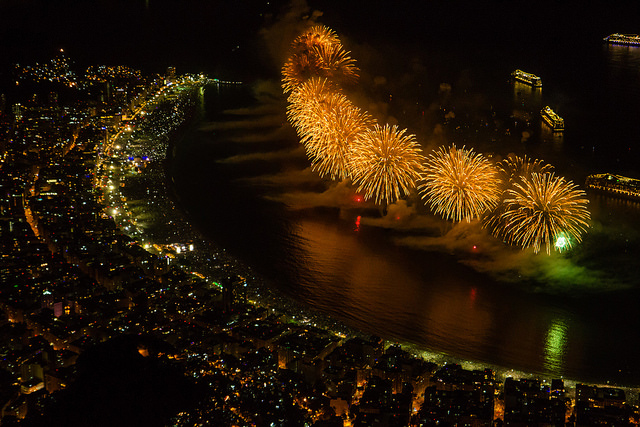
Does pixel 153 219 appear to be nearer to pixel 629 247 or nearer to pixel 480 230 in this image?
pixel 480 230

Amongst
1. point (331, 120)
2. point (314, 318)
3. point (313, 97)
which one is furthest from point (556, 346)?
point (313, 97)

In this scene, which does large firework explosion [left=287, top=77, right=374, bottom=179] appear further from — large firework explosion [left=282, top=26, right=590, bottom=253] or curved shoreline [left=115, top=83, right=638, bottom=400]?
curved shoreline [left=115, top=83, right=638, bottom=400]

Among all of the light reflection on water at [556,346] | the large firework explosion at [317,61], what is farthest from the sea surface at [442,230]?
the large firework explosion at [317,61]

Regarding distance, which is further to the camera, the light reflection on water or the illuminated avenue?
the light reflection on water

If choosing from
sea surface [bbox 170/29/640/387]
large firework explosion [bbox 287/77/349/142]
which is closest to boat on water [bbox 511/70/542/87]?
sea surface [bbox 170/29/640/387]

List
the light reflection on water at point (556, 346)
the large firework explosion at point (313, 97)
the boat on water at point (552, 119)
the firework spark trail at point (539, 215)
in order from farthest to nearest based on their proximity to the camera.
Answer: the boat on water at point (552, 119) → the large firework explosion at point (313, 97) → the firework spark trail at point (539, 215) → the light reflection on water at point (556, 346)

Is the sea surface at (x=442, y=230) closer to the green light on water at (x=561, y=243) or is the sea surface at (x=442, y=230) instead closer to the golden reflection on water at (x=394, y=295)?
the golden reflection on water at (x=394, y=295)
